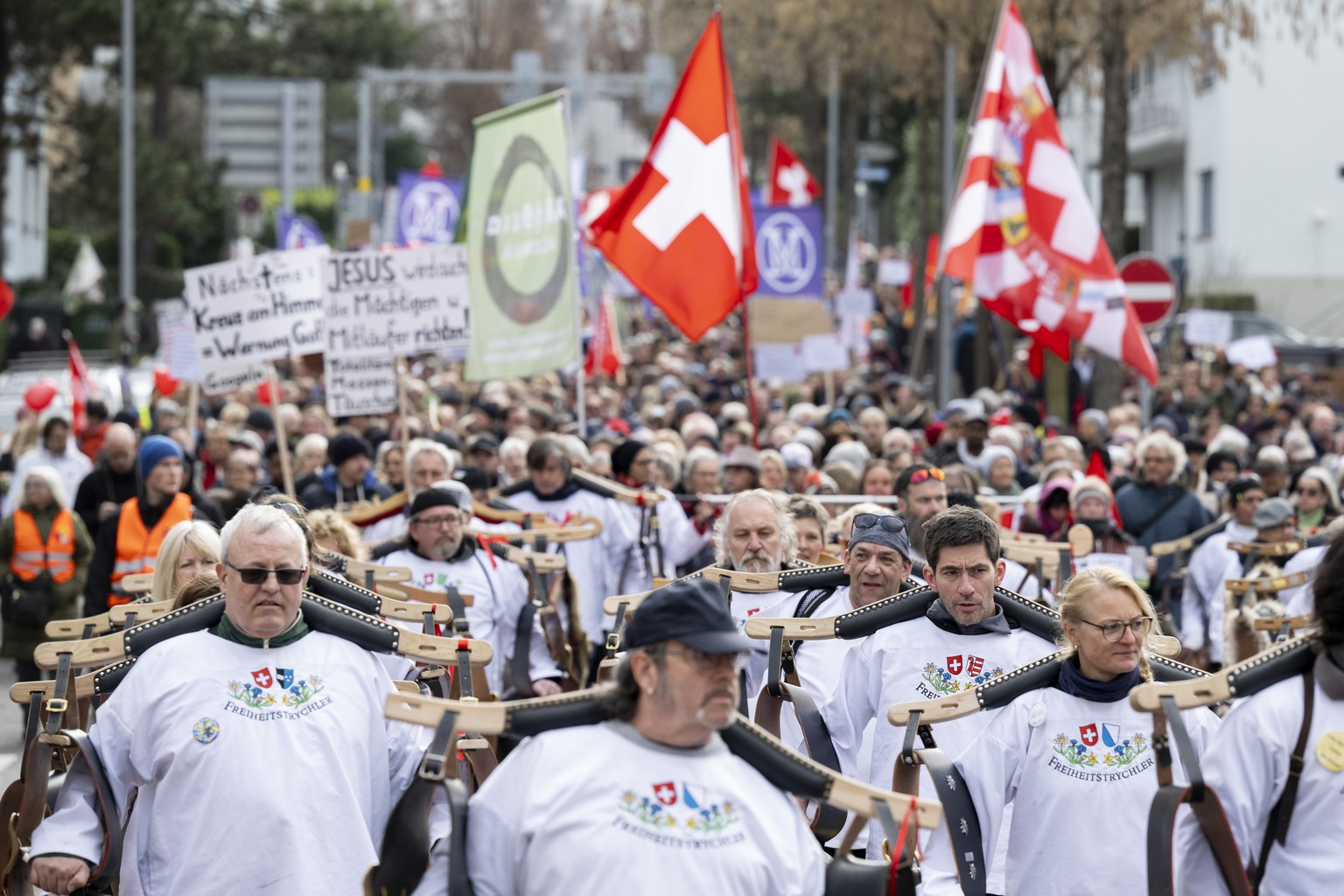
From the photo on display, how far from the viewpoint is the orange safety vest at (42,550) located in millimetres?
11766

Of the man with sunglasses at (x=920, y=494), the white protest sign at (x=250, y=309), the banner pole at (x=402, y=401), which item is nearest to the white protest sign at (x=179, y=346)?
the white protest sign at (x=250, y=309)

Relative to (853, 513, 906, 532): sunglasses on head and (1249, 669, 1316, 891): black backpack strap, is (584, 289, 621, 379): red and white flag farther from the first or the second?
(1249, 669, 1316, 891): black backpack strap

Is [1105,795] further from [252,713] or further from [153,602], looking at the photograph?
[153,602]

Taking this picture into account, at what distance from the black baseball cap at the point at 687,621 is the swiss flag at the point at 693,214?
8.70 m

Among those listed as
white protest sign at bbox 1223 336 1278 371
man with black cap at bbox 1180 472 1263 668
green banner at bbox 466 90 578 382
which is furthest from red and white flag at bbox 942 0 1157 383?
white protest sign at bbox 1223 336 1278 371

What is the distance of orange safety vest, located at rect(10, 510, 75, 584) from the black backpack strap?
8.87 metres

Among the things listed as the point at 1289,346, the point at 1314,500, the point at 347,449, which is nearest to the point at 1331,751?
the point at 1314,500

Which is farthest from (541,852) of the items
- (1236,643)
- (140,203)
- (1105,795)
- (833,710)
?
(140,203)

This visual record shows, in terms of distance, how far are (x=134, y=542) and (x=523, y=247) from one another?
519 centimetres

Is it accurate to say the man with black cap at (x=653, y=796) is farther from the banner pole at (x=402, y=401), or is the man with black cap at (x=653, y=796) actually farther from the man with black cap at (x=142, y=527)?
the banner pole at (x=402, y=401)

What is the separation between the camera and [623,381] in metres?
31.1

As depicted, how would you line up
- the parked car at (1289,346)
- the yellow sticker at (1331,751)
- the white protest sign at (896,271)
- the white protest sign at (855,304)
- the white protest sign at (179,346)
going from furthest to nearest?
the white protest sign at (896,271), the parked car at (1289,346), the white protest sign at (855,304), the white protest sign at (179,346), the yellow sticker at (1331,751)

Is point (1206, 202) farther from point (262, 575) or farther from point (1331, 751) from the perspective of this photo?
point (1331, 751)

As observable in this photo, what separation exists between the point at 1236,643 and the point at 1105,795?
5137mm
